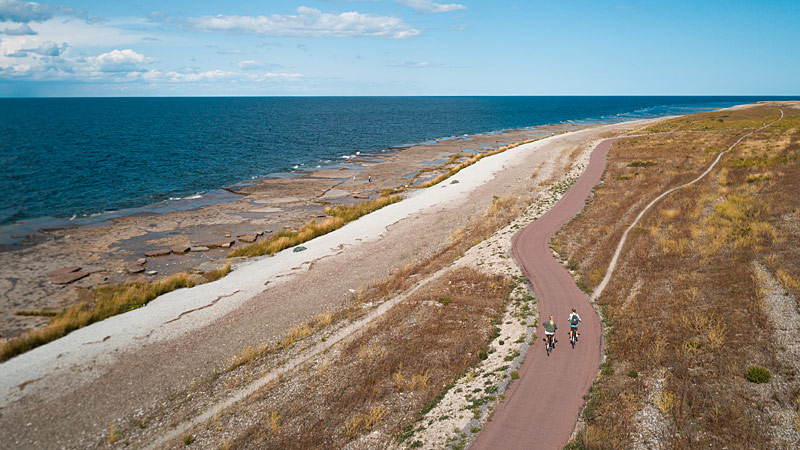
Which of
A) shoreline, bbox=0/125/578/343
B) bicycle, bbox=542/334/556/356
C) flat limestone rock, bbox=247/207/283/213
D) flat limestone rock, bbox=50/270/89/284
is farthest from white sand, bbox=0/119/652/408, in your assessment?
bicycle, bbox=542/334/556/356

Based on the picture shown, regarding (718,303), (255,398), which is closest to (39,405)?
(255,398)

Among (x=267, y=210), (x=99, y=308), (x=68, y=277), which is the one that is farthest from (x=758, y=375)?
(x=267, y=210)

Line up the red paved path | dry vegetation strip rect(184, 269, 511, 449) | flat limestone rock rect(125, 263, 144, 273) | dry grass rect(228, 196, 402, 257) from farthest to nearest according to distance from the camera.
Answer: dry grass rect(228, 196, 402, 257) → flat limestone rock rect(125, 263, 144, 273) → dry vegetation strip rect(184, 269, 511, 449) → the red paved path

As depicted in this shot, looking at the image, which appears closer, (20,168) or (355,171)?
(20,168)

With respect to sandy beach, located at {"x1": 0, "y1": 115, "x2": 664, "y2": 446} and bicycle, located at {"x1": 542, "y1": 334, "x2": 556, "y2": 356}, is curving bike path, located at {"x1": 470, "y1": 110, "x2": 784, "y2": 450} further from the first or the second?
sandy beach, located at {"x1": 0, "y1": 115, "x2": 664, "y2": 446}

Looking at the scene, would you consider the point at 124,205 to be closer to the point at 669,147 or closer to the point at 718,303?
the point at 718,303

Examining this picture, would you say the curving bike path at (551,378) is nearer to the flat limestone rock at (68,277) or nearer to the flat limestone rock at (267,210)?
the flat limestone rock at (267,210)

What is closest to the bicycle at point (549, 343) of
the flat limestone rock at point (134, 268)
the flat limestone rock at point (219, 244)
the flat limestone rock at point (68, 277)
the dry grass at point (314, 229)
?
the dry grass at point (314, 229)
